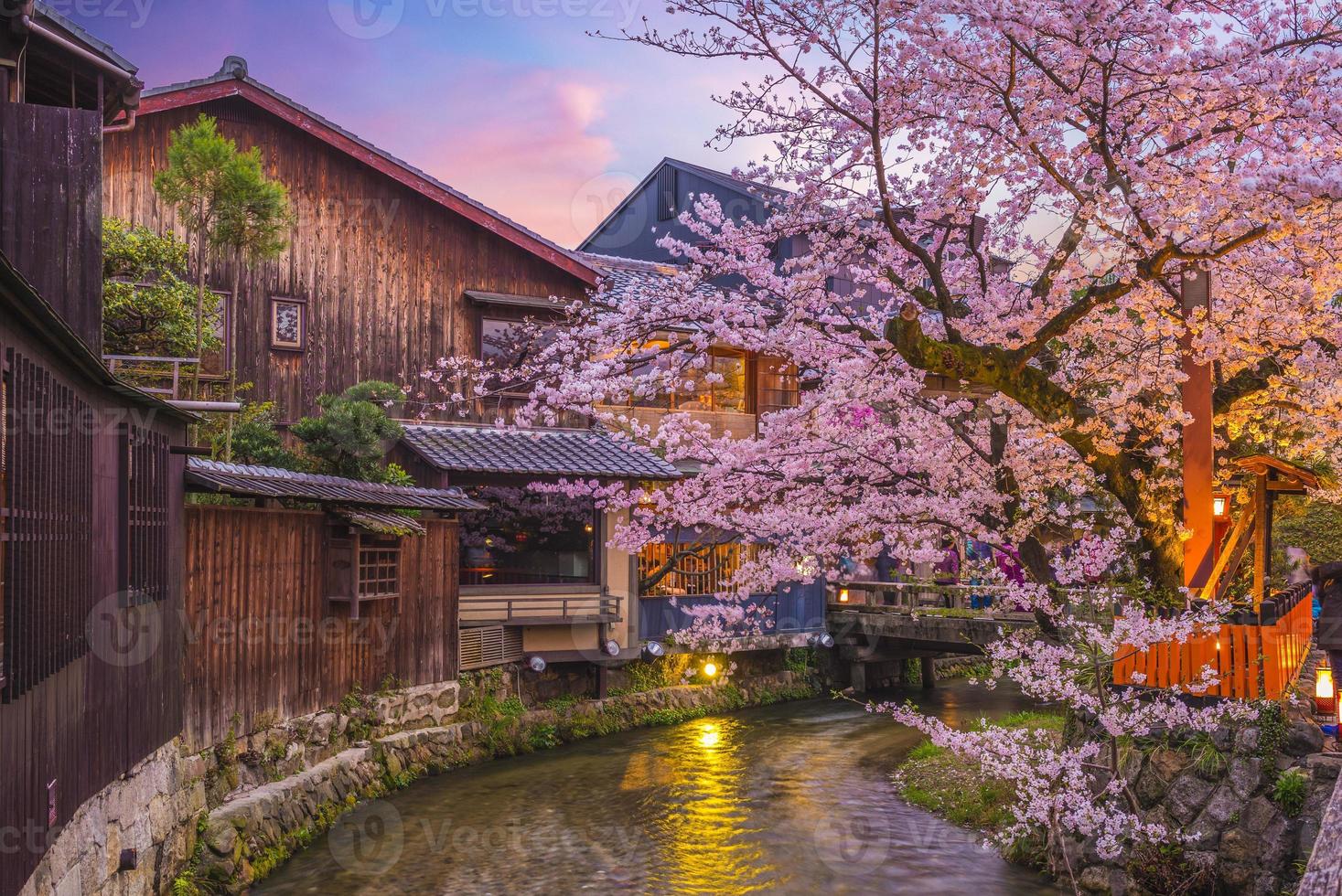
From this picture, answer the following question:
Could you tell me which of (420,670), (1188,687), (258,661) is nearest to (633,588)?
(420,670)

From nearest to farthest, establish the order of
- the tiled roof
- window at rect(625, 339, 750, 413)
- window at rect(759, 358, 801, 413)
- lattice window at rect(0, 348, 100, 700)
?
lattice window at rect(0, 348, 100, 700)
the tiled roof
window at rect(625, 339, 750, 413)
window at rect(759, 358, 801, 413)

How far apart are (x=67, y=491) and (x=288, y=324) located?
13.8 meters

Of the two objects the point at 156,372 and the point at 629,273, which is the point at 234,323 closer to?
the point at 156,372

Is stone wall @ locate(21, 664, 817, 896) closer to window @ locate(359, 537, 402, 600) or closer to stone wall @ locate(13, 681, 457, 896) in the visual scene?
stone wall @ locate(13, 681, 457, 896)

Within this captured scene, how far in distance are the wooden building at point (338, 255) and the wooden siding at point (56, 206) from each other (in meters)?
9.63

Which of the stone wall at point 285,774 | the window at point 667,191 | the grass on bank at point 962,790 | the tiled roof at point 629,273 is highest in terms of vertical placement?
the window at point 667,191

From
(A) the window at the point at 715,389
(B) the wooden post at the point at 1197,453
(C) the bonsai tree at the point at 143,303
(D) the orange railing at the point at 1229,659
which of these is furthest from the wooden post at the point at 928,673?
(C) the bonsai tree at the point at 143,303

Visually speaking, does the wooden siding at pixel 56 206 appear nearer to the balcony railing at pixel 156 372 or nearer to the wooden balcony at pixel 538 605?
the balcony railing at pixel 156 372

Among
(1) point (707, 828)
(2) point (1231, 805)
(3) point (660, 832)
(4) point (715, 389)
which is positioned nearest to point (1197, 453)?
(2) point (1231, 805)

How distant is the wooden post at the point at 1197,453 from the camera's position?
36.7 ft

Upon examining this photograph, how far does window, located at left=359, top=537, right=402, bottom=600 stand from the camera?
51.9 feet

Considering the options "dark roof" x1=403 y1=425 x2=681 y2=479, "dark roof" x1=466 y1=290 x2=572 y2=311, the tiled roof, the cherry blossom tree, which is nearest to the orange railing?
the cherry blossom tree

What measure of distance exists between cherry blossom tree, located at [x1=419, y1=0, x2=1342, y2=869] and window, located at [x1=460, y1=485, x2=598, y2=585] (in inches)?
392

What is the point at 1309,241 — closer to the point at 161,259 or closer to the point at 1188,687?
the point at 1188,687
